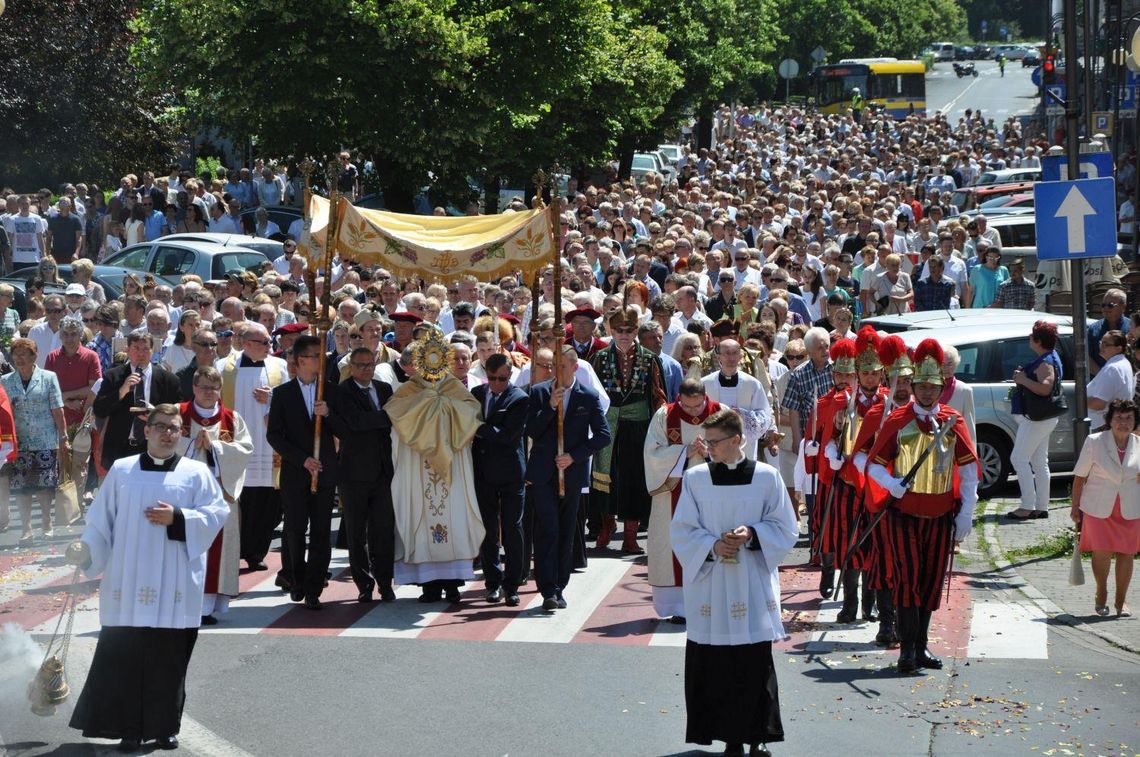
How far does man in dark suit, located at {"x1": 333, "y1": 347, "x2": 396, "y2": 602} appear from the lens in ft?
39.6

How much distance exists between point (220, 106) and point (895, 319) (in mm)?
14634

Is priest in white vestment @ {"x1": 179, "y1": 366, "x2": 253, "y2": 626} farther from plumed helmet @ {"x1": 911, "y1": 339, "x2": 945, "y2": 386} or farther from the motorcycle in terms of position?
the motorcycle

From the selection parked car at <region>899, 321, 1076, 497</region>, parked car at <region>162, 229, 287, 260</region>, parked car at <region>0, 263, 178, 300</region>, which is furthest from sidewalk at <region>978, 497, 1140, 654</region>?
parked car at <region>162, 229, 287, 260</region>

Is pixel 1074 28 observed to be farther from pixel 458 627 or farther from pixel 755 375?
pixel 458 627

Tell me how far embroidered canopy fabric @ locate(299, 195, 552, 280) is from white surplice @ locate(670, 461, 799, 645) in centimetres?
457

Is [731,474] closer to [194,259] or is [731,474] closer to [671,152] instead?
[194,259]

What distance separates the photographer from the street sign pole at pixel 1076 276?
44.4 ft

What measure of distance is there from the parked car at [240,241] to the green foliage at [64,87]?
466 inches

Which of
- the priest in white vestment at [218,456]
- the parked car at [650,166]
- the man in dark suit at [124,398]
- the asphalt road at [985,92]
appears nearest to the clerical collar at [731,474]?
the priest in white vestment at [218,456]

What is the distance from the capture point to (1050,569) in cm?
1331

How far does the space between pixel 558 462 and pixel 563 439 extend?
0.27 metres

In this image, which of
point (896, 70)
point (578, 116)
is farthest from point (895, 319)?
point (896, 70)

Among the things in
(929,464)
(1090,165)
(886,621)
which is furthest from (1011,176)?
(929,464)

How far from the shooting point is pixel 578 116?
3516 cm
